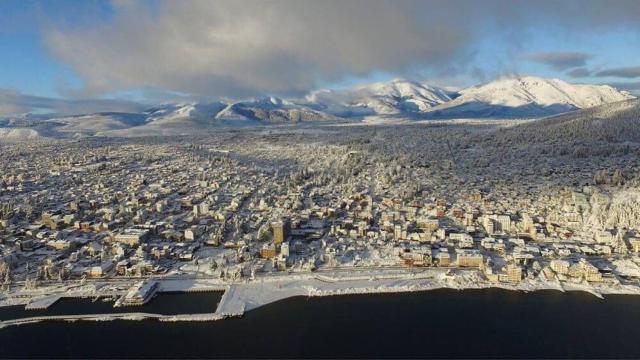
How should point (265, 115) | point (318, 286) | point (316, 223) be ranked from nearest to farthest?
1. point (318, 286)
2. point (316, 223)
3. point (265, 115)

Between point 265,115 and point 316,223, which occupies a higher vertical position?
point 265,115

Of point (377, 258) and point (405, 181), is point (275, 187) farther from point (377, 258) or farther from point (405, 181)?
point (377, 258)

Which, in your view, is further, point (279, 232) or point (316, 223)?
point (316, 223)

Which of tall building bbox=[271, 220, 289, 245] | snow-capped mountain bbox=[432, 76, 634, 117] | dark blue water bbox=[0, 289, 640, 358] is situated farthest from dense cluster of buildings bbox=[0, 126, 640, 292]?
snow-capped mountain bbox=[432, 76, 634, 117]

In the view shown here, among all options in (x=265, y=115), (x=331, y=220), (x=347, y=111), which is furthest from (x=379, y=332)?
(x=347, y=111)

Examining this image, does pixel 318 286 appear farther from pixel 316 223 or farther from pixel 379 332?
pixel 316 223

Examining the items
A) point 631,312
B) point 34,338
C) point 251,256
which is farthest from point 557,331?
point 34,338

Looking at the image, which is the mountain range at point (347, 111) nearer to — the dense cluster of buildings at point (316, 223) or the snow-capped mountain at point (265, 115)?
the snow-capped mountain at point (265, 115)
